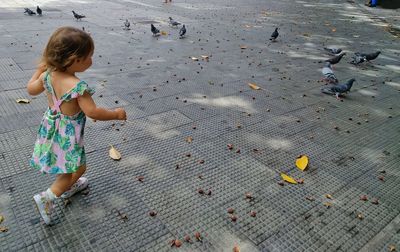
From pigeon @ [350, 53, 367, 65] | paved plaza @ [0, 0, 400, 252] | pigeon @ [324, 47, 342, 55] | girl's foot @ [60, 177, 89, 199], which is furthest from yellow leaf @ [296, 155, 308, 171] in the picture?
pigeon @ [324, 47, 342, 55]

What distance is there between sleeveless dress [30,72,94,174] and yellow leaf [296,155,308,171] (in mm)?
2659

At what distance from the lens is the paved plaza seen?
3.15 meters

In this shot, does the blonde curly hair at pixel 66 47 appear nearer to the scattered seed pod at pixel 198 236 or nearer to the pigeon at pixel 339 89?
the scattered seed pod at pixel 198 236

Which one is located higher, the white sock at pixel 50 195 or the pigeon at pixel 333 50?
the white sock at pixel 50 195

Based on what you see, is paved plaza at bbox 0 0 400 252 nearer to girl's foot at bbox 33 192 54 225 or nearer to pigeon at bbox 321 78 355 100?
girl's foot at bbox 33 192 54 225

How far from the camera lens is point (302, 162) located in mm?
4344

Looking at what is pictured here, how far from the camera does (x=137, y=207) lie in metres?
3.39

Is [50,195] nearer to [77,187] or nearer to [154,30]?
[77,187]

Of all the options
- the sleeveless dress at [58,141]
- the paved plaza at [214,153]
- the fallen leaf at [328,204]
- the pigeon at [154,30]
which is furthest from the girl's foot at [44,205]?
the pigeon at [154,30]

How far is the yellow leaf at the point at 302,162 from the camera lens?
14.0ft

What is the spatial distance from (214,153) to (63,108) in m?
2.17

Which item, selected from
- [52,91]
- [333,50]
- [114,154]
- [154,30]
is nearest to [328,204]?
[114,154]

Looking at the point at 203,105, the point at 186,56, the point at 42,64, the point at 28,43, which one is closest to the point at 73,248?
the point at 42,64

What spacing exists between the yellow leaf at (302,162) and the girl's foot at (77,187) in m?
2.56
